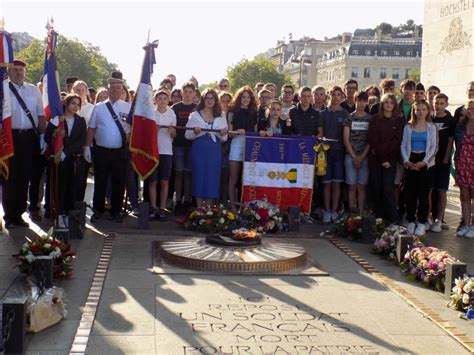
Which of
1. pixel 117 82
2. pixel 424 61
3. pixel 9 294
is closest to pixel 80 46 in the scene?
pixel 424 61

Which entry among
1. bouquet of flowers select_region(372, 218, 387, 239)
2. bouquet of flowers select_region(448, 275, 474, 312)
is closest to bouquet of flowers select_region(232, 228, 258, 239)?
bouquet of flowers select_region(372, 218, 387, 239)

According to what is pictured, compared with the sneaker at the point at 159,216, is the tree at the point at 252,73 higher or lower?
higher

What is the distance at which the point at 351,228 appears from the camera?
9734 mm

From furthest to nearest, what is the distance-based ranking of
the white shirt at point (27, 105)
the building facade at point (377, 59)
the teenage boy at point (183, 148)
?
the building facade at point (377, 59) → the teenage boy at point (183, 148) → the white shirt at point (27, 105)

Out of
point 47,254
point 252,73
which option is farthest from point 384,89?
point 252,73

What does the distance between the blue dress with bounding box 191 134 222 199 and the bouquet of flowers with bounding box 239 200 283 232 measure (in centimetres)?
78

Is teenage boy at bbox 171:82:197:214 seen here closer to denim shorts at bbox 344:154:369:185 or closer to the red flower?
the red flower

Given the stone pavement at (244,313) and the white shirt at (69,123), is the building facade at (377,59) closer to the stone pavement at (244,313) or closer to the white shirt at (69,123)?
the white shirt at (69,123)

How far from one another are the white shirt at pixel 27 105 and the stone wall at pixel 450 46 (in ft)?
37.6

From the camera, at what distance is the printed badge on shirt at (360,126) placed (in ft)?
35.1

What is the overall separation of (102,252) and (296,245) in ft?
7.96

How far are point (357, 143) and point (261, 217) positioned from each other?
2021mm

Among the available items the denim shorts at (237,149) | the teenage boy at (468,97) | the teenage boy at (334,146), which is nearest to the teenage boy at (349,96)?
the teenage boy at (334,146)

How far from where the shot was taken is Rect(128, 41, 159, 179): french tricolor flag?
10281 mm
